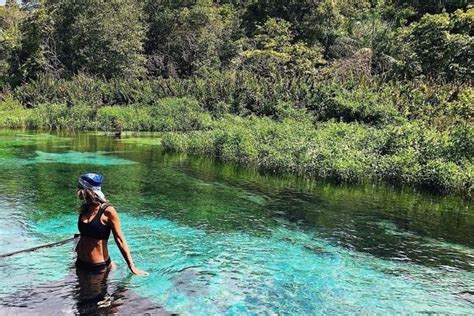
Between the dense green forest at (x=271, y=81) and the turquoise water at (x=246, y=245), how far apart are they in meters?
2.10

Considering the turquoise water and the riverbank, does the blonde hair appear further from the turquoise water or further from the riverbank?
the riverbank

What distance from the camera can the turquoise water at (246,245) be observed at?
7.69 metres

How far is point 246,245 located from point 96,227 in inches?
193

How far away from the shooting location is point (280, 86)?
32.9 metres

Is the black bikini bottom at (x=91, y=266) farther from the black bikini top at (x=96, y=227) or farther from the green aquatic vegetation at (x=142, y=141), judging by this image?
the green aquatic vegetation at (x=142, y=141)

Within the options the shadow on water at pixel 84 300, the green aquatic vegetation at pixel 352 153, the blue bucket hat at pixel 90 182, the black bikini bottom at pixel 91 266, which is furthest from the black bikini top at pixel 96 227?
the green aquatic vegetation at pixel 352 153

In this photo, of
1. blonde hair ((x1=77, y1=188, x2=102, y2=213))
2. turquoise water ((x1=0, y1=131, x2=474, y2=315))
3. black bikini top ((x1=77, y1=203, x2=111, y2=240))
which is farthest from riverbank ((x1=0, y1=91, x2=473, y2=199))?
blonde hair ((x1=77, y1=188, x2=102, y2=213))

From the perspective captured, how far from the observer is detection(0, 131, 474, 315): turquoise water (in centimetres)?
769

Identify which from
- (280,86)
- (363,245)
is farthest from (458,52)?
(363,245)

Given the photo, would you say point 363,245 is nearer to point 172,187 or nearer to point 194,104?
point 172,187

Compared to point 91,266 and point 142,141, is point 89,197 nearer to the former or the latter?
point 91,266

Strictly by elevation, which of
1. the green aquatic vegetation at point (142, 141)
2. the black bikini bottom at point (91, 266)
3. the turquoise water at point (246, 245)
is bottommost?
the turquoise water at point (246, 245)

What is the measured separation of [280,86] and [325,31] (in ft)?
49.7

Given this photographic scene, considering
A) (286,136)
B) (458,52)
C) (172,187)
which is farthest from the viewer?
(458,52)
